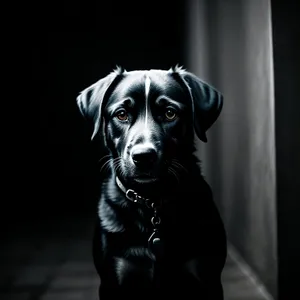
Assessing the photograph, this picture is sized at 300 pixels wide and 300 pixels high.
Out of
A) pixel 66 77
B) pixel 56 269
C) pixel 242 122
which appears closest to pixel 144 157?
pixel 242 122

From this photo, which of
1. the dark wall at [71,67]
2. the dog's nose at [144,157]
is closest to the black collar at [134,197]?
the dog's nose at [144,157]

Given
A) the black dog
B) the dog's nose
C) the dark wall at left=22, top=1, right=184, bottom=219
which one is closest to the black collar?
the black dog

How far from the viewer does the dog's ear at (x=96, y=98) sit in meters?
1.63

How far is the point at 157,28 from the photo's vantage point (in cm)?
449

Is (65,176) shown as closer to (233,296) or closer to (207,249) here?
(233,296)

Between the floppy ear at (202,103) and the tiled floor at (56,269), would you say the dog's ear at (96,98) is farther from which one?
the tiled floor at (56,269)

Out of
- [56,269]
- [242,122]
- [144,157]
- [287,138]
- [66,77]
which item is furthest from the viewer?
[66,77]

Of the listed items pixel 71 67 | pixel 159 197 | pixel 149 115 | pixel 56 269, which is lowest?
pixel 56 269

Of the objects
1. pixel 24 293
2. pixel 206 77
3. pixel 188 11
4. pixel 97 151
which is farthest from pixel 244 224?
pixel 97 151

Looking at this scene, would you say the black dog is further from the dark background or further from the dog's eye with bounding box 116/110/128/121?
the dark background

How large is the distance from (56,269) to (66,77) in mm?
2425

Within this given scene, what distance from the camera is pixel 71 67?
15.3 ft

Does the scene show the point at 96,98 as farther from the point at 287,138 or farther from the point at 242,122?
the point at 242,122

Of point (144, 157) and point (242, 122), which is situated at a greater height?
point (242, 122)
